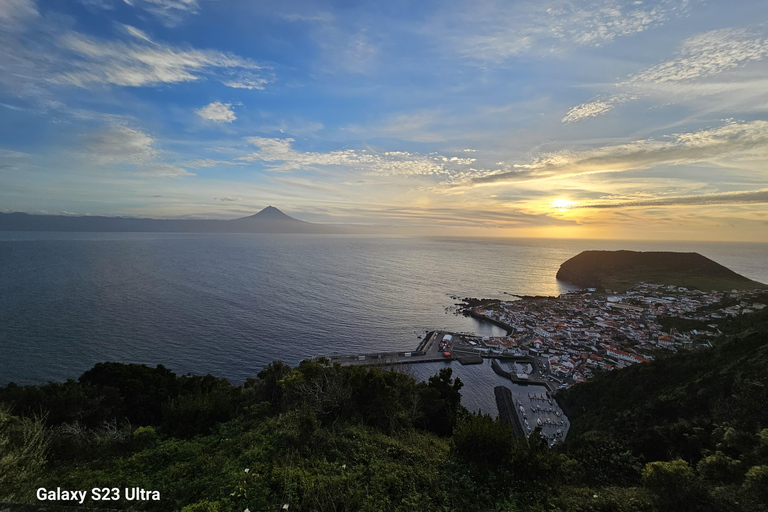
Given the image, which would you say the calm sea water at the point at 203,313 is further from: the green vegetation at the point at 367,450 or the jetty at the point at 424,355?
the green vegetation at the point at 367,450

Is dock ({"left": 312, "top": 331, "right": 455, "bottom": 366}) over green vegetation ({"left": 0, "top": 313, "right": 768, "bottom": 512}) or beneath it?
beneath

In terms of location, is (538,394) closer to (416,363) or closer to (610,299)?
(416,363)

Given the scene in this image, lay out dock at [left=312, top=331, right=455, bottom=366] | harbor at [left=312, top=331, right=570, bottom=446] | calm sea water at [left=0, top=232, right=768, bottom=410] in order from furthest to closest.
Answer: dock at [left=312, top=331, right=455, bottom=366]
calm sea water at [left=0, top=232, right=768, bottom=410]
harbor at [left=312, top=331, right=570, bottom=446]

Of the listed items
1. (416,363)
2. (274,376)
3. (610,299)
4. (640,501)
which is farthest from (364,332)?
(610,299)

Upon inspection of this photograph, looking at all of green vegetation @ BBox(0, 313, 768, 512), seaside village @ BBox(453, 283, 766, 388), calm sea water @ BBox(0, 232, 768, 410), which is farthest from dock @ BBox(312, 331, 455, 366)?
green vegetation @ BBox(0, 313, 768, 512)

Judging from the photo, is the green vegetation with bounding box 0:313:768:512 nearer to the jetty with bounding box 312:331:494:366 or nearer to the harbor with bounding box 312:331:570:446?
the harbor with bounding box 312:331:570:446

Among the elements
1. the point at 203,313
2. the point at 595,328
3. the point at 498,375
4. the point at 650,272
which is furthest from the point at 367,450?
the point at 650,272

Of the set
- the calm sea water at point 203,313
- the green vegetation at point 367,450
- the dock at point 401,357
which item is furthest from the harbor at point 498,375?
the green vegetation at point 367,450
